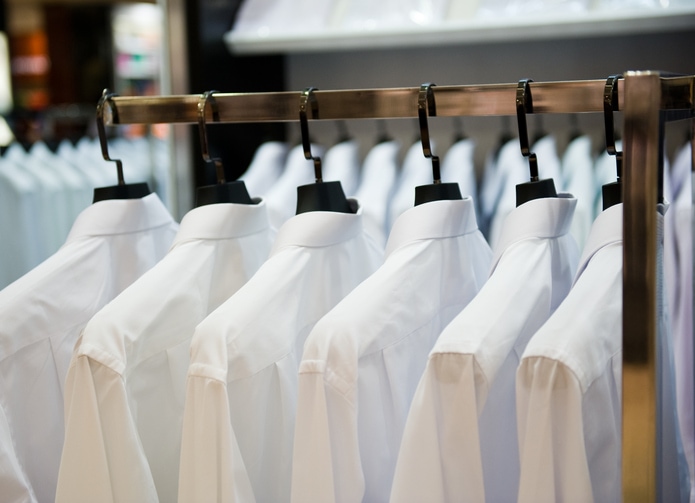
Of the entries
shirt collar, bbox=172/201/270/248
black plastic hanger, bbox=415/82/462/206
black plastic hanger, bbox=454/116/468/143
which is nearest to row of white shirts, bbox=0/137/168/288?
black plastic hanger, bbox=454/116/468/143

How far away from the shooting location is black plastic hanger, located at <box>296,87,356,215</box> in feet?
3.22

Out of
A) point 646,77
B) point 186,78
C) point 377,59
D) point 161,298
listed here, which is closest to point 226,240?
point 161,298

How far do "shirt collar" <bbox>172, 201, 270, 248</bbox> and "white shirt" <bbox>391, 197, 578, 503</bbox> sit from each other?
0.35 m

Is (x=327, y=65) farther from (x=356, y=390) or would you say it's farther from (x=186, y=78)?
(x=356, y=390)

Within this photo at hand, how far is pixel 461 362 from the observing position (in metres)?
0.77

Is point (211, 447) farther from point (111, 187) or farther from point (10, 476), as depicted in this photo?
point (111, 187)

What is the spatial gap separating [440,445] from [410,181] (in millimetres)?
993

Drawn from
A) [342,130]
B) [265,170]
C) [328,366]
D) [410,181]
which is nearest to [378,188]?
[410,181]

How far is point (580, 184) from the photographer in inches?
60.8

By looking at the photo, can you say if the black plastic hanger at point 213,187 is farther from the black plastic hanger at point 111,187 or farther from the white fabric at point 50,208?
the white fabric at point 50,208

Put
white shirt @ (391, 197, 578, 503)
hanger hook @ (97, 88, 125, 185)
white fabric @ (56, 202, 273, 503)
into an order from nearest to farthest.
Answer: white shirt @ (391, 197, 578, 503), white fabric @ (56, 202, 273, 503), hanger hook @ (97, 88, 125, 185)

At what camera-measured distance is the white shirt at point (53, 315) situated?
3.23ft

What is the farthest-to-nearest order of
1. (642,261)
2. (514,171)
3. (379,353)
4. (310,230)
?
1. (514,171)
2. (310,230)
3. (379,353)
4. (642,261)

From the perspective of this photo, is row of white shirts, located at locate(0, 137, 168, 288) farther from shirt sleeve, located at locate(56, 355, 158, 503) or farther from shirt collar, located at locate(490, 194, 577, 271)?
shirt collar, located at locate(490, 194, 577, 271)
